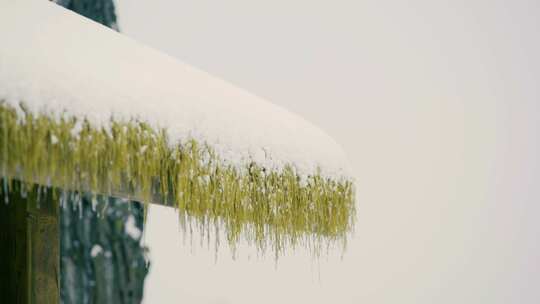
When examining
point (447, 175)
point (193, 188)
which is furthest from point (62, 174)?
point (447, 175)

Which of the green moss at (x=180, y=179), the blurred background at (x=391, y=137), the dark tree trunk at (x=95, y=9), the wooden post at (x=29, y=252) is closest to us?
the green moss at (x=180, y=179)

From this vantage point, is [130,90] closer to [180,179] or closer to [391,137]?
[180,179]

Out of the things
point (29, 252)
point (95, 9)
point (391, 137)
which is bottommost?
point (29, 252)

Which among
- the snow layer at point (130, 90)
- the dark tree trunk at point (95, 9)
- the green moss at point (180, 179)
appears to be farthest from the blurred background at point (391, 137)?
the snow layer at point (130, 90)

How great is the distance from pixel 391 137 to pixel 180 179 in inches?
651

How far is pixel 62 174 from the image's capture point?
1380 millimetres

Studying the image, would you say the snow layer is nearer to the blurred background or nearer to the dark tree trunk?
the dark tree trunk

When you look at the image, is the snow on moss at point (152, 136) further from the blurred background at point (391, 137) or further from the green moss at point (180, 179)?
the blurred background at point (391, 137)

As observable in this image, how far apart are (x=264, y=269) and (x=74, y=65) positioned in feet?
36.9

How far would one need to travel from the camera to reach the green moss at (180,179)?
131 centimetres

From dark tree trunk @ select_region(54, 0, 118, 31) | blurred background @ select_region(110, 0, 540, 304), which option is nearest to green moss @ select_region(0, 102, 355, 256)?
dark tree trunk @ select_region(54, 0, 118, 31)

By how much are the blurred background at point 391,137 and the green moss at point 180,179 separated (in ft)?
26.0

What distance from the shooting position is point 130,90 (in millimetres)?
1499

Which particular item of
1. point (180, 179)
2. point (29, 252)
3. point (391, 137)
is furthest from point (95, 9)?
point (391, 137)
